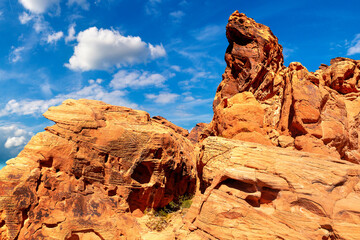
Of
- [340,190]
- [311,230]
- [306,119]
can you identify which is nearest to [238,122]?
[306,119]

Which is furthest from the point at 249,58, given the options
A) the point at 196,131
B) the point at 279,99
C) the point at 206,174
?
the point at 196,131

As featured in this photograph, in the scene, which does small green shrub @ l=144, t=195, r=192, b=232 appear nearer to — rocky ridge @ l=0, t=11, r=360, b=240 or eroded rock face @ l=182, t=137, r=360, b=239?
rocky ridge @ l=0, t=11, r=360, b=240

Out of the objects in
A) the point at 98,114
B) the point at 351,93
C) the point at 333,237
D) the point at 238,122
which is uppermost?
the point at 351,93

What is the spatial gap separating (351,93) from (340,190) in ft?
42.1

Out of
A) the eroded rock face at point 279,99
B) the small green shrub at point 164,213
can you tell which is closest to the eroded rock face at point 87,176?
the small green shrub at point 164,213

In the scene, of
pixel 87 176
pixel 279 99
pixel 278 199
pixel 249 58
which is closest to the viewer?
pixel 278 199

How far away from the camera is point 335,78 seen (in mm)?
17922

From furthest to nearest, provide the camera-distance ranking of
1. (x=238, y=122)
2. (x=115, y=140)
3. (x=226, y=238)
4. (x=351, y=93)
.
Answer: (x=351, y=93), (x=238, y=122), (x=115, y=140), (x=226, y=238)

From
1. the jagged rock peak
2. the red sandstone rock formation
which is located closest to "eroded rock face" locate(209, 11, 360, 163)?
the jagged rock peak

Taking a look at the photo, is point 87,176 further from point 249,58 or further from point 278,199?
point 249,58

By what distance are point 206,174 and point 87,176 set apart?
5749mm

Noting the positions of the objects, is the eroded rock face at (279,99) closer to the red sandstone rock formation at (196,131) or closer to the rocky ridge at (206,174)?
the rocky ridge at (206,174)

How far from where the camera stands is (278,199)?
28.1 ft

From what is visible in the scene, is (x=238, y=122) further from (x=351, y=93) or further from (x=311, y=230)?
(x=351, y=93)
